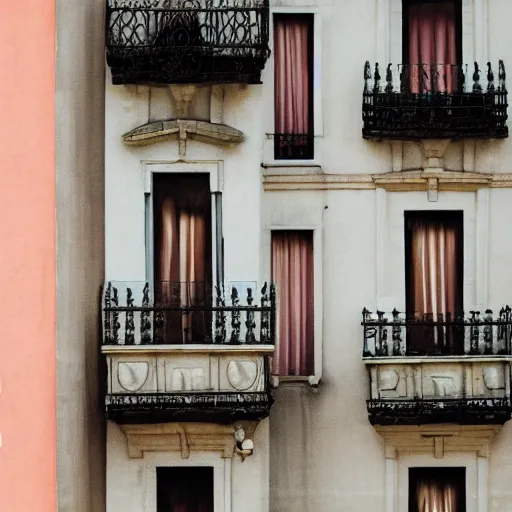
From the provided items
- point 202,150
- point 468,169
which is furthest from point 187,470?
point 468,169

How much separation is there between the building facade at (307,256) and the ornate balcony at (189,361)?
3 centimetres

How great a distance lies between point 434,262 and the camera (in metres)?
21.9

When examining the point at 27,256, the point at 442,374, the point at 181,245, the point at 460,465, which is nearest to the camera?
the point at 27,256

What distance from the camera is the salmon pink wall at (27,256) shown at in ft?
64.1

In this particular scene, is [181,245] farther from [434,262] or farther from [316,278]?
[434,262]

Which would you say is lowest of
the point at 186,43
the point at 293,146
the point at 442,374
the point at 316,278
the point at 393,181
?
the point at 442,374

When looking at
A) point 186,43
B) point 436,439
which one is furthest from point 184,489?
point 186,43

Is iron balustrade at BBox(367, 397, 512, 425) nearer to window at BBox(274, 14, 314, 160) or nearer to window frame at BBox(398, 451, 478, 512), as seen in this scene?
window frame at BBox(398, 451, 478, 512)

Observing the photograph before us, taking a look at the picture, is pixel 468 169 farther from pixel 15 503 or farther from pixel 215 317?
pixel 15 503

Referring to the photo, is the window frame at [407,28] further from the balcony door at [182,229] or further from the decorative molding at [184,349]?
the decorative molding at [184,349]

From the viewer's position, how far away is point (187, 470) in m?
21.3

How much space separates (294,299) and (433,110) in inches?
134

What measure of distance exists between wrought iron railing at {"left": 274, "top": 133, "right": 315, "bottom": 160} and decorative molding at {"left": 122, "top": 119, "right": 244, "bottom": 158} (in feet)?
3.50

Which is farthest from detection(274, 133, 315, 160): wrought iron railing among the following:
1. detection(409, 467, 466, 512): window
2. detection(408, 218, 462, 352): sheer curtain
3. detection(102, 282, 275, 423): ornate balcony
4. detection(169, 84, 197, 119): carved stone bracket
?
detection(409, 467, 466, 512): window
